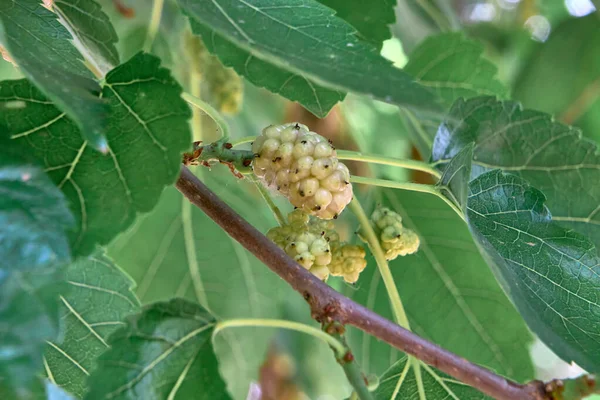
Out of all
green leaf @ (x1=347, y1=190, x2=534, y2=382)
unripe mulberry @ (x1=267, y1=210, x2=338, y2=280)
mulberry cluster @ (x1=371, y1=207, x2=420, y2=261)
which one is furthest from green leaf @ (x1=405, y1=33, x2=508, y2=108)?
unripe mulberry @ (x1=267, y1=210, x2=338, y2=280)

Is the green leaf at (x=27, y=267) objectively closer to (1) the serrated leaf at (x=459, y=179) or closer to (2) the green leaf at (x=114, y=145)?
(2) the green leaf at (x=114, y=145)

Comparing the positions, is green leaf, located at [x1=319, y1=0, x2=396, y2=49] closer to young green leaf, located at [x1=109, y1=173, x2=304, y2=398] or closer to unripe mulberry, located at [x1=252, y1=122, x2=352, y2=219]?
unripe mulberry, located at [x1=252, y1=122, x2=352, y2=219]

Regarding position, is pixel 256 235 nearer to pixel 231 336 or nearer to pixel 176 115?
pixel 176 115

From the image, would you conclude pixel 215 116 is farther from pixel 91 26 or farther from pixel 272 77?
pixel 91 26

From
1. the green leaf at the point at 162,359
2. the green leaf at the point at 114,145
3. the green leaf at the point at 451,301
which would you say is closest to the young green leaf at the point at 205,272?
the green leaf at the point at 451,301

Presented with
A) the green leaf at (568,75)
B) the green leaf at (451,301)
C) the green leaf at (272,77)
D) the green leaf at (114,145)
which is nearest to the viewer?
the green leaf at (114,145)
